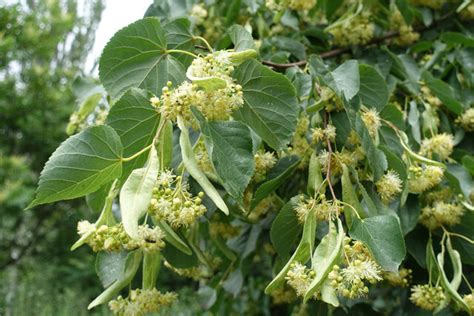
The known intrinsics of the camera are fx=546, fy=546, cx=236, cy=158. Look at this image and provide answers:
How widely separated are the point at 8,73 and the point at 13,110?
302mm

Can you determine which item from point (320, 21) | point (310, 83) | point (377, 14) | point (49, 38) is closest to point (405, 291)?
point (310, 83)

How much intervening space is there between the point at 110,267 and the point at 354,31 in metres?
0.95

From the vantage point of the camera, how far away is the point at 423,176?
1037 mm

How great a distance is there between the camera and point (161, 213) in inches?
29.3

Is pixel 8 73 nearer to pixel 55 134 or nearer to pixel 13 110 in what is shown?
pixel 13 110

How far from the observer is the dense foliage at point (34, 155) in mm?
3760

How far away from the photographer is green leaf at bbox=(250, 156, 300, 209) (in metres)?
1.01

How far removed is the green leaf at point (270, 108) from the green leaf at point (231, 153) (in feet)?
0.31

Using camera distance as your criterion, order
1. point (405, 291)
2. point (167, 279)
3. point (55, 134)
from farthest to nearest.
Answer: point (167, 279) < point (55, 134) < point (405, 291)

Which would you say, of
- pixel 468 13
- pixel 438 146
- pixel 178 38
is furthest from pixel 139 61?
pixel 468 13

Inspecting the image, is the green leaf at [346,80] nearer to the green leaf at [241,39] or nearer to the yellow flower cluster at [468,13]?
the green leaf at [241,39]

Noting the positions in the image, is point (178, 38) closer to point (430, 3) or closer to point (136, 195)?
point (136, 195)

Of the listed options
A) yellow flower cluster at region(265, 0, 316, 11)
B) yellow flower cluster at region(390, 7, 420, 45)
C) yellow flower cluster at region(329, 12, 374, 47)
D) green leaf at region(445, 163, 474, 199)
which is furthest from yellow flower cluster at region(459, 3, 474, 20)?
green leaf at region(445, 163, 474, 199)

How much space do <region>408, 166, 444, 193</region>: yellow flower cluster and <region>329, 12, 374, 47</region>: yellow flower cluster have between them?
0.61m
